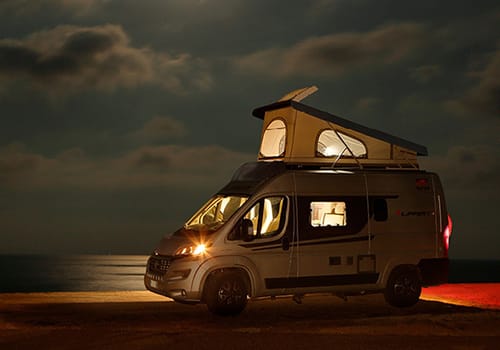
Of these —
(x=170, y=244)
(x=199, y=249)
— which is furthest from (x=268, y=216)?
(x=170, y=244)

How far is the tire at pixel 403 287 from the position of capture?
1449cm

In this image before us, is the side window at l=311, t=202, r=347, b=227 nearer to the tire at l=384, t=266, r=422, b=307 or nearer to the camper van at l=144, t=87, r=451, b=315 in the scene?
the camper van at l=144, t=87, r=451, b=315

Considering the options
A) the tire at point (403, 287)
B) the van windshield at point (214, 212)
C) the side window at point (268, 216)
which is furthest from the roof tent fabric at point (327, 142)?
the tire at point (403, 287)

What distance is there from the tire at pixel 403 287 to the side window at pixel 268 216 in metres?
2.68

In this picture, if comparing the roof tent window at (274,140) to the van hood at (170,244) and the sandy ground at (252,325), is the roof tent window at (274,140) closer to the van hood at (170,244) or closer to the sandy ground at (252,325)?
the van hood at (170,244)

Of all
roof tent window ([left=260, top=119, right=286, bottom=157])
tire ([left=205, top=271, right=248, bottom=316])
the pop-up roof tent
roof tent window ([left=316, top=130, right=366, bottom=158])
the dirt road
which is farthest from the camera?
roof tent window ([left=260, top=119, right=286, bottom=157])

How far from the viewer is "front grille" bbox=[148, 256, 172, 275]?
1300 centimetres

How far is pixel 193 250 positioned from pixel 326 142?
3.63 metres

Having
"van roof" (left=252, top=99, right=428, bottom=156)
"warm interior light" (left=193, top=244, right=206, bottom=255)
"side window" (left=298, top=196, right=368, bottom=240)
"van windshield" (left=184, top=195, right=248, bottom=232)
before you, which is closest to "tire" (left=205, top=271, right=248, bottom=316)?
"warm interior light" (left=193, top=244, right=206, bottom=255)

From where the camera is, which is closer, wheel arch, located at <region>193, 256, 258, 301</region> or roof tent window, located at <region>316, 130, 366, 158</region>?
wheel arch, located at <region>193, 256, 258, 301</region>

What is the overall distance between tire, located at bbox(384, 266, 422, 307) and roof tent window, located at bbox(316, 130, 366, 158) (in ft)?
7.93

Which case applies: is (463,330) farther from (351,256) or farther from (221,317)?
(221,317)

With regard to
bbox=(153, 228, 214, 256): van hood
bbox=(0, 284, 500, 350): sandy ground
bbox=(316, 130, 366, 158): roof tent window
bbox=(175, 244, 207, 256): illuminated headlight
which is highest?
bbox=(316, 130, 366, 158): roof tent window

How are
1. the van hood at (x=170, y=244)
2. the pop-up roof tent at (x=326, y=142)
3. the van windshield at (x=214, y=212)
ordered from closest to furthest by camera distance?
the van hood at (x=170, y=244) < the van windshield at (x=214, y=212) < the pop-up roof tent at (x=326, y=142)
